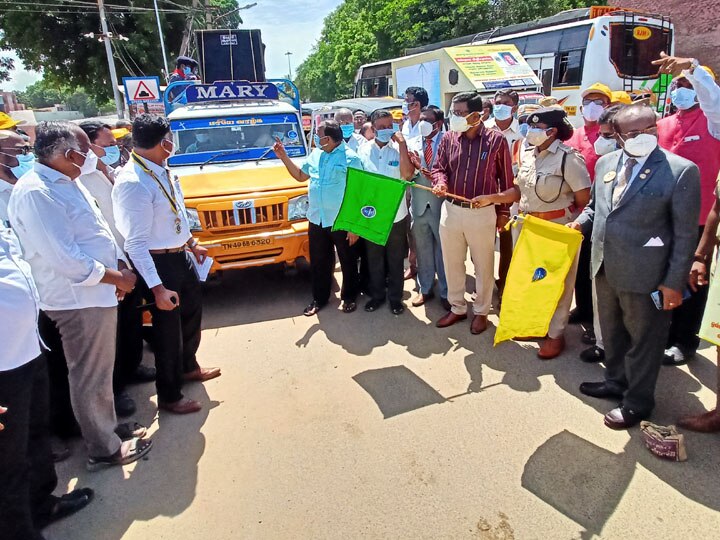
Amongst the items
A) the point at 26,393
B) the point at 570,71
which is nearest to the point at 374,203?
the point at 26,393

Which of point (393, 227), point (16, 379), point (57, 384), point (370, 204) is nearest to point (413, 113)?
point (393, 227)

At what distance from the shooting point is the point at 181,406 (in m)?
3.55

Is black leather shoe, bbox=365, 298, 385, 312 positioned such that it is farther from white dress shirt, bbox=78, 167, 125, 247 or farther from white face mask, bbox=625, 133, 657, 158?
white face mask, bbox=625, 133, 657, 158

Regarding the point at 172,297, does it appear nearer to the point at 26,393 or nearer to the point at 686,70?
the point at 26,393

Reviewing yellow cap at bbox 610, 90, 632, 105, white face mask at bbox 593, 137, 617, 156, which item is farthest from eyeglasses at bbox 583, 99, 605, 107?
white face mask at bbox 593, 137, 617, 156

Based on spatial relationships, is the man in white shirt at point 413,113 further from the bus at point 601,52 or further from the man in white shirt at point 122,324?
the bus at point 601,52

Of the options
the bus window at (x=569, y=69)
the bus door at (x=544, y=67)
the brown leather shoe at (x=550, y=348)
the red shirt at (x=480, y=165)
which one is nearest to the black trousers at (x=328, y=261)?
the red shirt at (x=480, y=165)

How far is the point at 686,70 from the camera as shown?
126 inches

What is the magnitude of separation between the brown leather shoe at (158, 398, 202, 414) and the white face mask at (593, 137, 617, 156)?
377 centimetres

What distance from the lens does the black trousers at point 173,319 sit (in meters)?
3.33

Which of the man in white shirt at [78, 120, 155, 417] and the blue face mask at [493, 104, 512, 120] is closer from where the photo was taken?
the man in white shirt at [78, 120, 155, 417]

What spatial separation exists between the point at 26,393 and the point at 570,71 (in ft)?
49.9

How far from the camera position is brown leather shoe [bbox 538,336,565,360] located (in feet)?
13.3

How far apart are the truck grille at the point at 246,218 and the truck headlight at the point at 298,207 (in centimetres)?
9
